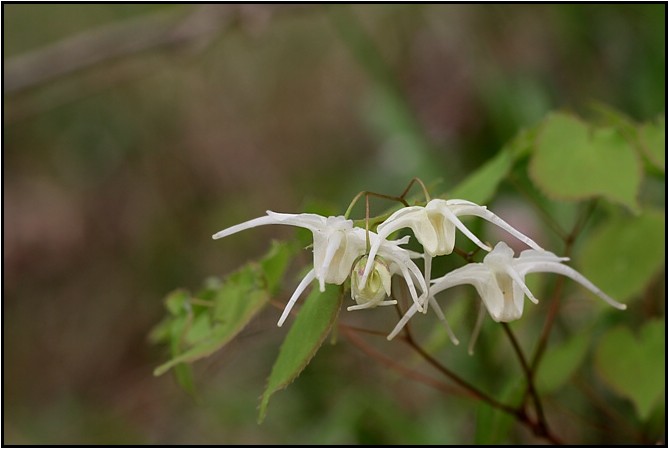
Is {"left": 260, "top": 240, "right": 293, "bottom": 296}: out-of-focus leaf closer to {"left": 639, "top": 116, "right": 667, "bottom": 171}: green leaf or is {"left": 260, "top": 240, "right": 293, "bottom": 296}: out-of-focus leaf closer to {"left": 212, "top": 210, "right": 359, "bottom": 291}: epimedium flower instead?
{"left": 212, "top": 210, "right": 359, "bottom": 291}: epimedium flower

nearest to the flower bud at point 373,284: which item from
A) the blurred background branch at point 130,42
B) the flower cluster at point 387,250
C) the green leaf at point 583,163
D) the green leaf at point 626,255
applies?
the flower cluster at point 387,250

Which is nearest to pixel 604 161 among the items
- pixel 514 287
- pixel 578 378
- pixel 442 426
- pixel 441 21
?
pixel 514 287

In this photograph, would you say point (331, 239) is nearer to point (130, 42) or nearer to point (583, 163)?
point (583, 163)

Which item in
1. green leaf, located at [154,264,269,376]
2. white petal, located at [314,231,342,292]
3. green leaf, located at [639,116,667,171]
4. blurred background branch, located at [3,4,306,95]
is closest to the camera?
white petal, located at [314,231,342,292]

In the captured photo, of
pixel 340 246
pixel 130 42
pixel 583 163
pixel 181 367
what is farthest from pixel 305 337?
pixel 130 42

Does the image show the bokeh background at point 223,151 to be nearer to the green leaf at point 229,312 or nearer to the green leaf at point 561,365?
Answer: the green leaf at point 561,365

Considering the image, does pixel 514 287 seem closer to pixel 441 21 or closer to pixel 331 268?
pixel 331 268

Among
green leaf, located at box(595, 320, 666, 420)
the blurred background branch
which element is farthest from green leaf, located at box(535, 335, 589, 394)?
the blurred background branch
